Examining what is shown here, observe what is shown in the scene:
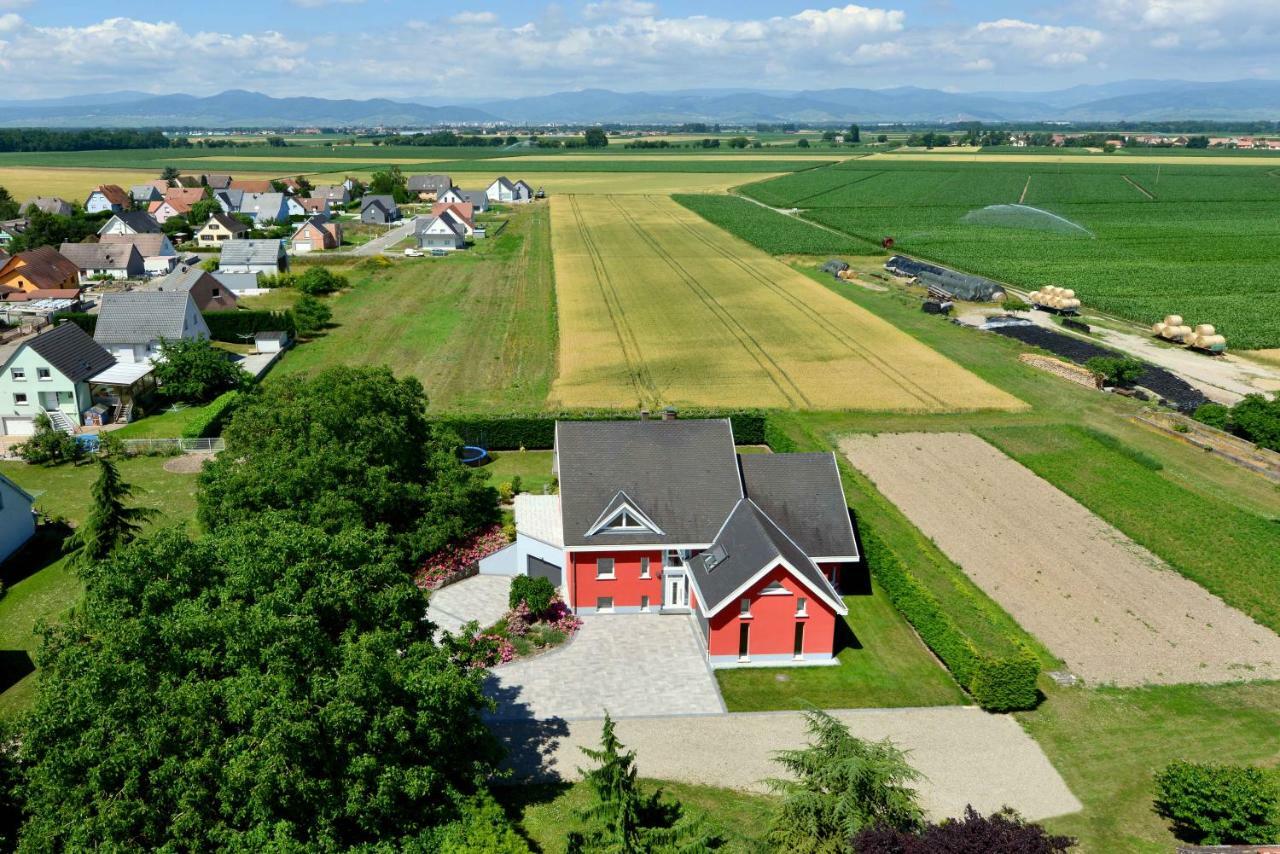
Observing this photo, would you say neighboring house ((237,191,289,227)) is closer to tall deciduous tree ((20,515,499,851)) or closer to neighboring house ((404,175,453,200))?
neighboring house ((404,175,453,200))

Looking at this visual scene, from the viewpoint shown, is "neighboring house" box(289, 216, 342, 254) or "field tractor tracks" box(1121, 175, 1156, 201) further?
"field tractor tracks" box(1121, 175, 1156, 201)

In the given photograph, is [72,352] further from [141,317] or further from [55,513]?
[55,513]

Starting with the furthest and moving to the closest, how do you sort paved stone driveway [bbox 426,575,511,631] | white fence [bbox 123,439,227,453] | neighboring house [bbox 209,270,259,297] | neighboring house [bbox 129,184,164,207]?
neighboring house [bbox 129,184,164,207], neighboring house [bbox 209,270,259,297], white fence [bbox 123,439,227,453], paved stone driveway [bbox 426,575,511,631]

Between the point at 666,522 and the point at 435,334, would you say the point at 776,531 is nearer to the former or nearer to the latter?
the point at 666,522

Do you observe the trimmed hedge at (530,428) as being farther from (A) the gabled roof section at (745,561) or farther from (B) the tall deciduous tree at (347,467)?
(A) the gabled roof section at (745,561)

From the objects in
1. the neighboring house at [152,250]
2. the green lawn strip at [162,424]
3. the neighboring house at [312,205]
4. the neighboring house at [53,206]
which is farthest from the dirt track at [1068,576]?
the neighboring house at [53,206]

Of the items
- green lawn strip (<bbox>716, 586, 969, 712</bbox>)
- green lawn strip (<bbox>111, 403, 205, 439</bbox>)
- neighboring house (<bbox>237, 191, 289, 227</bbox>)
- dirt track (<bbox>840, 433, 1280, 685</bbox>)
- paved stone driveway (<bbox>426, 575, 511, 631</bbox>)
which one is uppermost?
neighboring house (<bbox>237, 191, 289, 227</bbox>)

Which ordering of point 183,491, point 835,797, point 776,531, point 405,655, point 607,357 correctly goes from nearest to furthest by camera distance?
1. point 835,797
2. point 405,655
3. point 776,531
4. point 183,491
5. point 607,357

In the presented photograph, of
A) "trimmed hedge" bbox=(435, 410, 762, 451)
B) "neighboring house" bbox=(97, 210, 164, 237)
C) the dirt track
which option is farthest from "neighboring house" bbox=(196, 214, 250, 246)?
the dirt track

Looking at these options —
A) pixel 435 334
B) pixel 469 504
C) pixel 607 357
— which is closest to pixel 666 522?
pixel 469 504
